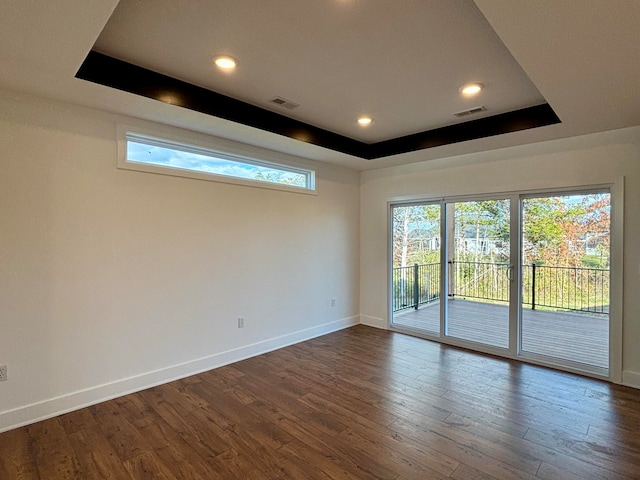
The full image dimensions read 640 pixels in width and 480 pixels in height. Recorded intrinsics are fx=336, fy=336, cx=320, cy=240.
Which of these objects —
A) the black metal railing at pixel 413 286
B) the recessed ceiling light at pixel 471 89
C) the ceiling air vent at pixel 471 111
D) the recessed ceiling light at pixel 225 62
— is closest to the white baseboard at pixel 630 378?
the black metal railing at pixel 413 286

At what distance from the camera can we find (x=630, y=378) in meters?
3.39

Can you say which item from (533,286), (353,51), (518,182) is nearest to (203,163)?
(353,51)

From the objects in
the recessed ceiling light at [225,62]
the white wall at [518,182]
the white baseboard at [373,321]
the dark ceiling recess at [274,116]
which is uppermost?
the recessed ceiling light at [225,62]

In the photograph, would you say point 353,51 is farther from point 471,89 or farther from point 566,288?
point 566,288

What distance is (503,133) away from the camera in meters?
3.44

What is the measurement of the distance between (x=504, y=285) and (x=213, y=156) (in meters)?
3.90

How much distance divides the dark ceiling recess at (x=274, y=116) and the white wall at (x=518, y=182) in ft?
2.10

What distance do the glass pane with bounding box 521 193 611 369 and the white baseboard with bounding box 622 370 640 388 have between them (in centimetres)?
18

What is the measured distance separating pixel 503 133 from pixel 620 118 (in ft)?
2.96

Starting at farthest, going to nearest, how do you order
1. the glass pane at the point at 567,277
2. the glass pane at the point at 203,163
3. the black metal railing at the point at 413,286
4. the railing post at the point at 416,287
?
the railing post at the point at 416,287 < the black metal railing at the point at 413,286 < the glass pane at the point at 567,277 < the glass pane at the point at 203,163

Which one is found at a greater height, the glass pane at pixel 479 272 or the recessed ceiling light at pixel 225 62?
the recessed ceiling light at pixel 225 62

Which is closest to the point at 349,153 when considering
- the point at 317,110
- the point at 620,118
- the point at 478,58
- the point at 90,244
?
the point at 317,110

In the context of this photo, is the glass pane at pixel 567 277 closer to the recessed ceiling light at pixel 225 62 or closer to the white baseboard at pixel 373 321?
the white baseboard at pixel 373 321

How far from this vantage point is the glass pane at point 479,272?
4309 millimetres
